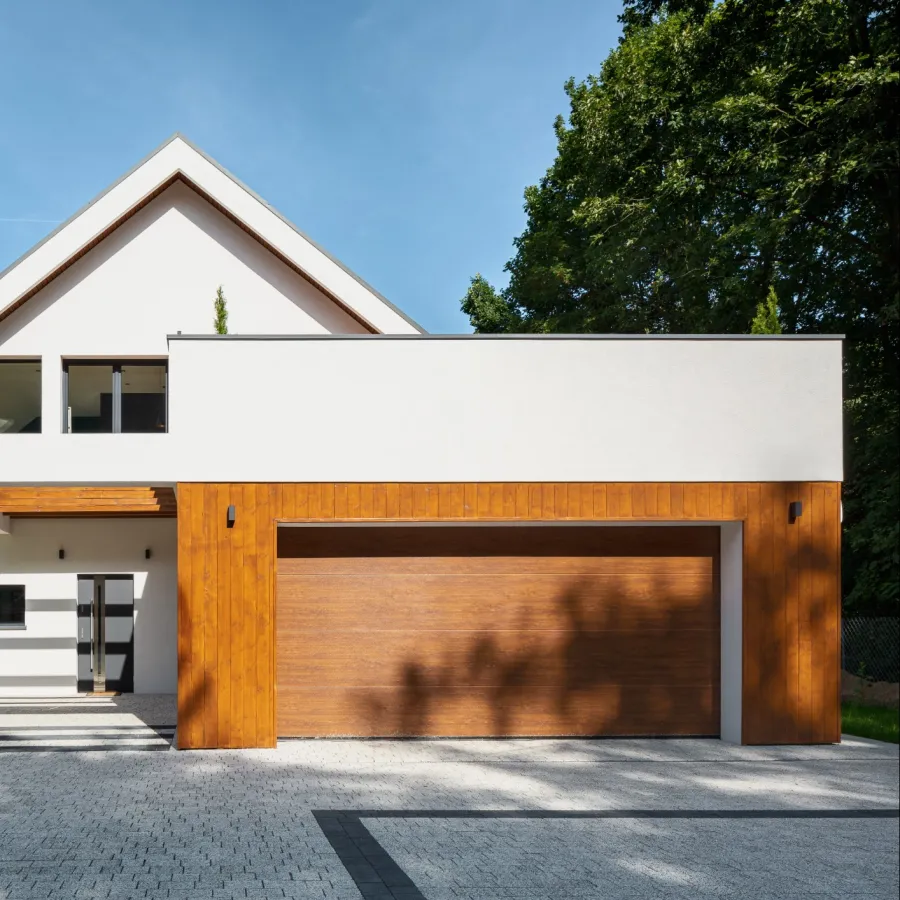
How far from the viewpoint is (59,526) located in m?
12.8

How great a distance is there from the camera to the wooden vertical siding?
344 inches

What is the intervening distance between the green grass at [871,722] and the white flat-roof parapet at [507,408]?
3858 millimetres

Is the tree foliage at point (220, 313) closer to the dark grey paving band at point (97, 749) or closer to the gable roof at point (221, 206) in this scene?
the gable roof at point (221, 206)

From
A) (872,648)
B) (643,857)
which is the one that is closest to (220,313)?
(643,857)

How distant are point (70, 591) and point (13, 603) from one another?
3.09 ft

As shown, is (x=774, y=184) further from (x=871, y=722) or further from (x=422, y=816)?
(x=422, y=816)

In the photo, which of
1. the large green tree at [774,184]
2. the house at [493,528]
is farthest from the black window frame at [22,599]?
the large green tree at [774,184]

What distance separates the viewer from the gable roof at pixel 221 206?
11344mm

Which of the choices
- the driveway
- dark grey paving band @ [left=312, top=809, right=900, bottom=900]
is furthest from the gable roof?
dark grey paving band @ [left=312, top=809, right=900, bottom=900]

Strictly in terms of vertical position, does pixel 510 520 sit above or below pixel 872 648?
above

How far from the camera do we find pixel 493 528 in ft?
31.1

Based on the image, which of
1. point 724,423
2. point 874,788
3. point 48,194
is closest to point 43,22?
point 48,194

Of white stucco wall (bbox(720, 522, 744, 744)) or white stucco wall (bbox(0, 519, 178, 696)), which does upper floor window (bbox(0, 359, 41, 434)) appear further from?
white stucco wall (bbox(720, 522, 744, 744))

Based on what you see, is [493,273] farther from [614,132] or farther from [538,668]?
[538,668]
